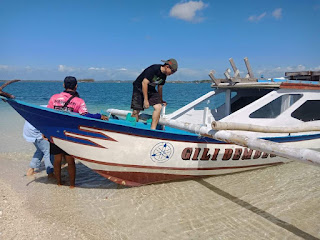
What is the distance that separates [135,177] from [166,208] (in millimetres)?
→ 873

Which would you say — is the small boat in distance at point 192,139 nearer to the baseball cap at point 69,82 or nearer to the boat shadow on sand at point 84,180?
the baseball cap at point 69,82

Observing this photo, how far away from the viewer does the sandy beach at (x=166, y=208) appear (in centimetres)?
378

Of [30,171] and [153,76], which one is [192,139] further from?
[30,171]

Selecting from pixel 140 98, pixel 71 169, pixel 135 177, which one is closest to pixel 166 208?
pixel 135 177

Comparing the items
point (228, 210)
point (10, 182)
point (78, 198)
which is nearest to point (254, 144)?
point (228, 210)

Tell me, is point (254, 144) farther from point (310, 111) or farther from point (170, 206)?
A: point (310, 111)

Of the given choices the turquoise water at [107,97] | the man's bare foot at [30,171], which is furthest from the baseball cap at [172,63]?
the turquoise water at [107,97]

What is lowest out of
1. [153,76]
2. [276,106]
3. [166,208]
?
[166,208]

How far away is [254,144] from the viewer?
3840 millimetres

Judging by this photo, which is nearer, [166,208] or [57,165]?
[166,208]

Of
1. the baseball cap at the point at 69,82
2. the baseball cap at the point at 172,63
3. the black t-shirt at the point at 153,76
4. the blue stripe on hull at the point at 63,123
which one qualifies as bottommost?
the blue stripe on hull at the point at 63,123

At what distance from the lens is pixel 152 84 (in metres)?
5.15

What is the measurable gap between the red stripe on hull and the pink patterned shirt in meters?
1.15

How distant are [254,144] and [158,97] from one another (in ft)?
7.39
